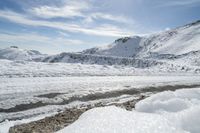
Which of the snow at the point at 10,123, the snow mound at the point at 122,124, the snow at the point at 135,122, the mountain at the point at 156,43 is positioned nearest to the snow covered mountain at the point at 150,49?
the mountain at the point at 156,43

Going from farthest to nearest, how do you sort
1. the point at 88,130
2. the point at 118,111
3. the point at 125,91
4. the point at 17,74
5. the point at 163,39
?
the point at 163,39
the point at 17,74
the point at 125,91
the point at 118,111
the point at 88,130

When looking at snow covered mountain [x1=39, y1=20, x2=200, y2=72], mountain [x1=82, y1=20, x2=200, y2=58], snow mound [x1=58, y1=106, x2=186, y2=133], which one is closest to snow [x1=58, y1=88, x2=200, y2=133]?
snow mound [x1=58, y1=106, x2=186, y2=133]

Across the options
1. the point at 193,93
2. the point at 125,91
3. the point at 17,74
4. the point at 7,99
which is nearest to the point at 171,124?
the point at 193,93

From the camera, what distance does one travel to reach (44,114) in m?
9.80

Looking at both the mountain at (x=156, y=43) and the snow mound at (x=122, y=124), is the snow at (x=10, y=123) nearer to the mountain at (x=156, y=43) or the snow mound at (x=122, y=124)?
the snow mound at (x=122, y=124)

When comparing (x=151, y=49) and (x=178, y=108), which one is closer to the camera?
(x=178, y=108)

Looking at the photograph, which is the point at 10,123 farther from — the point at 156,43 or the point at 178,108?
the point at 156,43

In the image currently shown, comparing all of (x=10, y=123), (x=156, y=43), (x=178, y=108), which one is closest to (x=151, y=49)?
(x=156, y=43)

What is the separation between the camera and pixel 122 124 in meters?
6.23

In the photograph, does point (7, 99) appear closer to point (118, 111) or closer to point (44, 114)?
point (44, 114)

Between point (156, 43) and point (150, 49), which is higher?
point (156, 43)

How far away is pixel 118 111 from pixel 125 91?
324 inches

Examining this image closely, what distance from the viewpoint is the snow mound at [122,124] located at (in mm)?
5852

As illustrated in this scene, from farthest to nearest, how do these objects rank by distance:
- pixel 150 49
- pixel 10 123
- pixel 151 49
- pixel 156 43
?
pixel 156 43 < pixel 150 49 < pixel 151 49 < pixel 10 123
